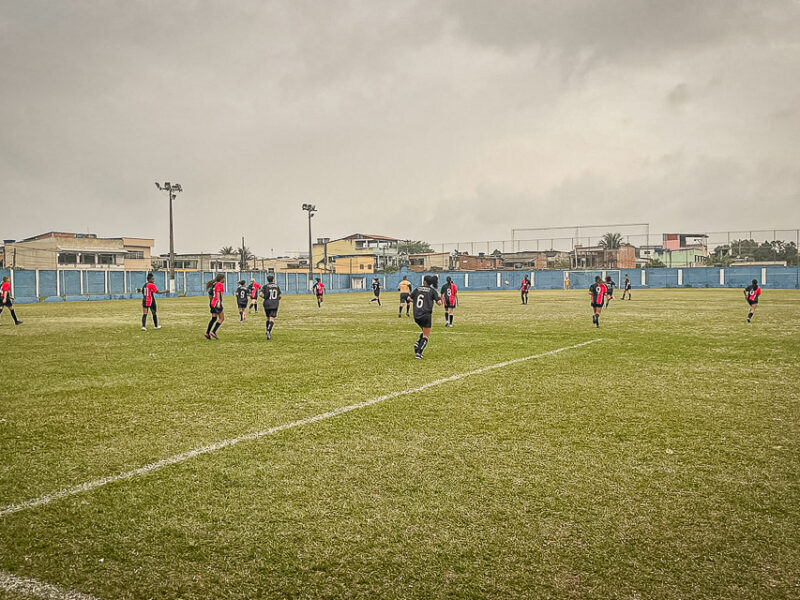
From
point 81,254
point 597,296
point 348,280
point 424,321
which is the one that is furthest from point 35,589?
point 81,254

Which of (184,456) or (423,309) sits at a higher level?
(423,309)

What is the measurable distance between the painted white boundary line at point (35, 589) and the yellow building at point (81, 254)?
2687 inches

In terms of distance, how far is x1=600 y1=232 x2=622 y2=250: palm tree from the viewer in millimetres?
79688

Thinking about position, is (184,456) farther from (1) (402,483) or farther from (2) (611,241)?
(2) (611,241)

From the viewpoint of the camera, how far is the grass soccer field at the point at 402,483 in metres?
3.38

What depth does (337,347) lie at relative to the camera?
14148 mm

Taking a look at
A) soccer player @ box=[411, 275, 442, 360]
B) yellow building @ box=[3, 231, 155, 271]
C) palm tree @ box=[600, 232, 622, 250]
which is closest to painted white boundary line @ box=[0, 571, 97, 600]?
soccer player @ box=[411, 275, 442, 360]

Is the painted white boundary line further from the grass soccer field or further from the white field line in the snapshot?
the white field line

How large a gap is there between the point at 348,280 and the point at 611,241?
37891mm

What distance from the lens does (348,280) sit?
2965 inches

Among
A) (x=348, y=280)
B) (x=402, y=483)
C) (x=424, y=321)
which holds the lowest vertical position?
(x=402, y=483)

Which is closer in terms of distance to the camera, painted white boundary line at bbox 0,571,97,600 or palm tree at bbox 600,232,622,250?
painted white boundary line at bbox 0,571,97,600

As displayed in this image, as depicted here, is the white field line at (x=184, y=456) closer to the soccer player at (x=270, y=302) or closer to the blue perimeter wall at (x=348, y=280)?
the soccer player at (x=270, y=302)

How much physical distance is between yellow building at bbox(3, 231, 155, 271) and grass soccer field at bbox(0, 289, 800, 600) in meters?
64.5
